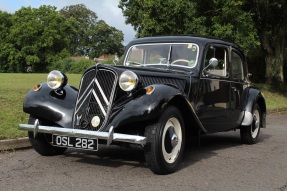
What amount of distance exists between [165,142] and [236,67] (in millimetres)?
3173

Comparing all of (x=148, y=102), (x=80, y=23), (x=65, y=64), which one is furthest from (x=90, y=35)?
(x=148, y=102)

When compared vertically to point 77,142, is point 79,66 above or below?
above

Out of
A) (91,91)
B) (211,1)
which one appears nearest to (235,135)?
(91,91)

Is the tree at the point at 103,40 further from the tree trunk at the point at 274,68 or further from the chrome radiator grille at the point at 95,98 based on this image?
the chrome radiator grille at the point at 95,98

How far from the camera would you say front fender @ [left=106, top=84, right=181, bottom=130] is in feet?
16.1

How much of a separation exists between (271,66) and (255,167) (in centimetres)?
1921

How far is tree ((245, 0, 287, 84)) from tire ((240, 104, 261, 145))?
1445 centimetres

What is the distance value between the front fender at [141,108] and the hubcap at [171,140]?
13.3 inches

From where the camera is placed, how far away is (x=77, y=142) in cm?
504

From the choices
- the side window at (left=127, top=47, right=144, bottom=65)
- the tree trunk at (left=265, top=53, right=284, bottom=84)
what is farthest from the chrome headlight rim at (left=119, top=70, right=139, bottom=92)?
the tree trunk at (left=265, top=53, right=284, bottom=84)

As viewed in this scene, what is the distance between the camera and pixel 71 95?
5961mm

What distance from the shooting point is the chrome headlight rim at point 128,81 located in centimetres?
511

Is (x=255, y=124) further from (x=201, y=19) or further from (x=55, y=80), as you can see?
(x=201, y=19)

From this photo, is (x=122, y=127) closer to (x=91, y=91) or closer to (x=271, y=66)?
(x=91, y=91)
